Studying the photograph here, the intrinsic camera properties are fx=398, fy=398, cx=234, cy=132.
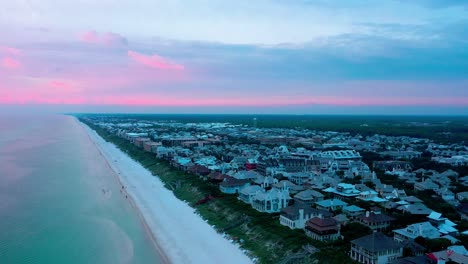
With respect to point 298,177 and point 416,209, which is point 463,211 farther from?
point 298,177

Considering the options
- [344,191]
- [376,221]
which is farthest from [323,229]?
[344,191]

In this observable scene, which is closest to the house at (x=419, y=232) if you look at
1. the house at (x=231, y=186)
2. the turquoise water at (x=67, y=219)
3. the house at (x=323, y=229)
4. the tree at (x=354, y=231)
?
the tree at (x=354, y=231)

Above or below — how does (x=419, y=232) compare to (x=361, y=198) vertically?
above

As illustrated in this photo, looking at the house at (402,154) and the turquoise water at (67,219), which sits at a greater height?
the house at (402,154)

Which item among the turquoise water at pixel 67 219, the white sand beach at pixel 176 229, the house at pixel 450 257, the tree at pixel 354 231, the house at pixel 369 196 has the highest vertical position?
the house at pixel 450 257

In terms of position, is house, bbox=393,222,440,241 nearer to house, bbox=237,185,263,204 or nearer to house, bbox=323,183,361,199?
house, bbox=323,183,361,199

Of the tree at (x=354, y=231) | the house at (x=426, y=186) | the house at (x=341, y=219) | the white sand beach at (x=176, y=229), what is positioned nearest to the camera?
the white sand beach at (x=176, y=229)

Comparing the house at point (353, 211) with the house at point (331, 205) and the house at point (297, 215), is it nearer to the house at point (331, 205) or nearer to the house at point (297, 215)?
the house at point (331, 205)
